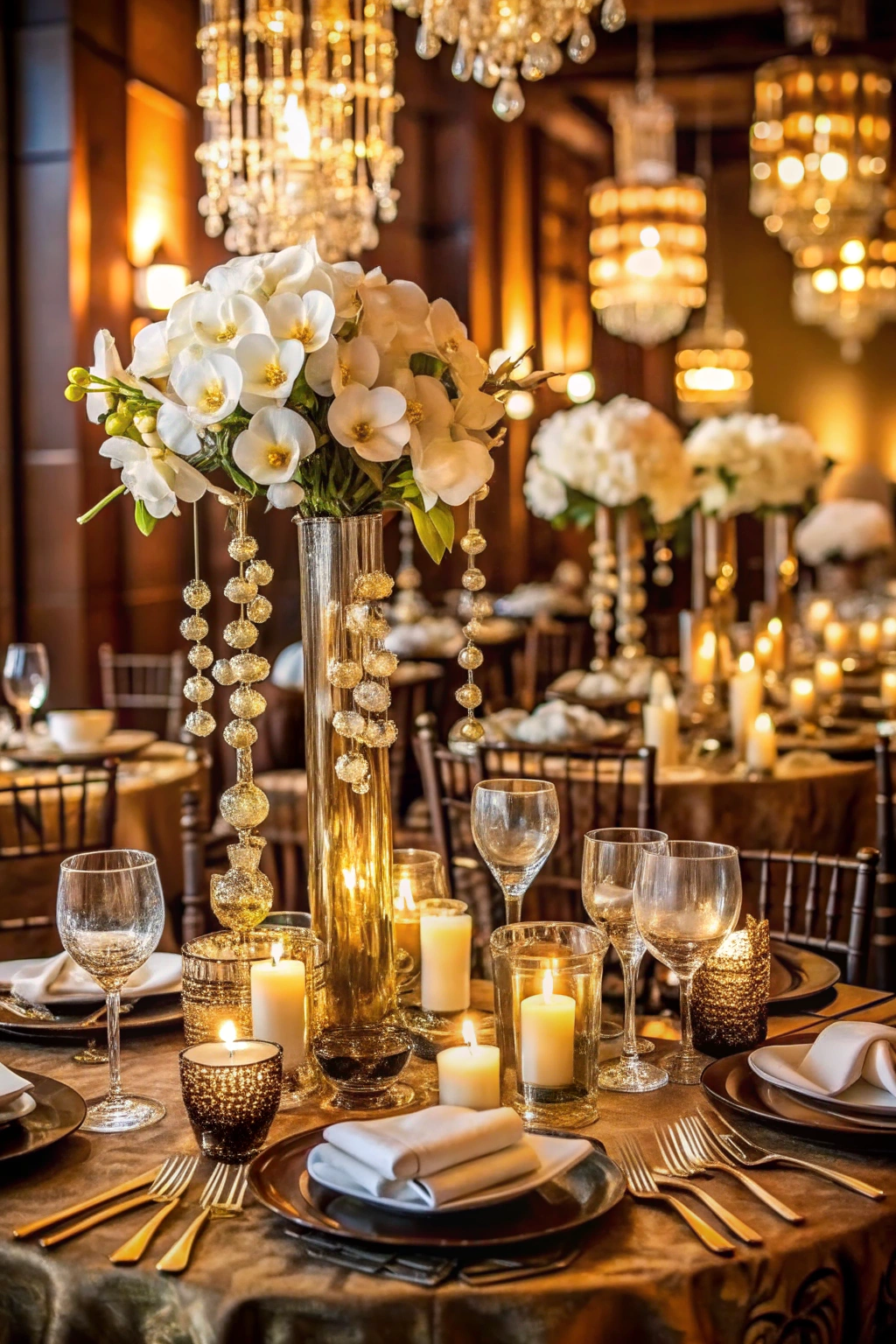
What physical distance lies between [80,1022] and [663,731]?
83.4 inches

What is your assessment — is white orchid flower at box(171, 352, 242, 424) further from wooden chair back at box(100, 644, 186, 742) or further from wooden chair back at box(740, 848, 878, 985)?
wooden chair back at box(100, 644, 186, 742)

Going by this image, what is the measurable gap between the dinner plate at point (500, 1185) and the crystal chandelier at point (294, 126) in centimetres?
410

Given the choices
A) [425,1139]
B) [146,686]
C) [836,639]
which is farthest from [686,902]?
[146,686]

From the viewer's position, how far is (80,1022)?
1701 mm

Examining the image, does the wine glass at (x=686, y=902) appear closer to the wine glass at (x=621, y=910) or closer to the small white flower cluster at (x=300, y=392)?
the wine glass at (x=621, y=910)

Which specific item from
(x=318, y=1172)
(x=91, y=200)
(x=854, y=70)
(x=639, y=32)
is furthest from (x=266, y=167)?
(x=639, y=32)

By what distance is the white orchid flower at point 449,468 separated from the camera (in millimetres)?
1459

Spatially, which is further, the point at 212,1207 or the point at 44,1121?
the point at 44,1121

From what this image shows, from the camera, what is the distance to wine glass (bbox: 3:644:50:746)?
12.2ft

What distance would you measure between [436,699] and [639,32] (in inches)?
265

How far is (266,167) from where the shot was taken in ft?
16.7

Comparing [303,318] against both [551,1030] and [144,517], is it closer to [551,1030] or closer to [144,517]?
[144,517]

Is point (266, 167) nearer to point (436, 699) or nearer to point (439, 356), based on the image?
point (436, 699)

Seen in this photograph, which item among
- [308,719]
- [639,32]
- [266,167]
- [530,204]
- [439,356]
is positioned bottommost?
[308,719]
